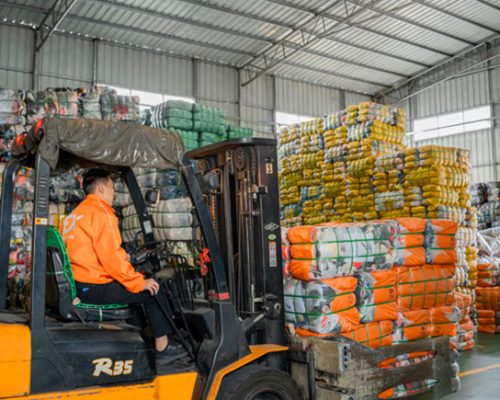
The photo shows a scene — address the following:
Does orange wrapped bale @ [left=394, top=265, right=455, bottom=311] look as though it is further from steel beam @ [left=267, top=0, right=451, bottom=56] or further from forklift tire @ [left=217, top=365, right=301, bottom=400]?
steel beam @ [left=267, top=0, right=451, bottom=56]

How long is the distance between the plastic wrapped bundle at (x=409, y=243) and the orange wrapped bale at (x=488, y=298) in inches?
186

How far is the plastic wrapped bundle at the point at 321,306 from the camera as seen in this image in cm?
456

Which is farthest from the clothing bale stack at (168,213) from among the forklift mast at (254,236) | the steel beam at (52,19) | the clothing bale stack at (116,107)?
the steel beam at (52,19)

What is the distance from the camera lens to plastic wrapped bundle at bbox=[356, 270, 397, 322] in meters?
5.02

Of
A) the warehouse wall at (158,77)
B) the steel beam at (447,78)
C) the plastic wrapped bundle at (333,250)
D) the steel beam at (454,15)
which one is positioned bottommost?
the plastic wrapped bundle at (333,250)

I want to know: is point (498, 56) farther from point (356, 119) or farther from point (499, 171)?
point (356, 119)

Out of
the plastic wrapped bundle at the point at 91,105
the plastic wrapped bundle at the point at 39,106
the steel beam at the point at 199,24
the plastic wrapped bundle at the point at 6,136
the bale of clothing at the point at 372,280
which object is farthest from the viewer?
the steel beam at the point at 199,24

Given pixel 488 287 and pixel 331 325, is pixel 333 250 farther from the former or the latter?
pixel 488 287

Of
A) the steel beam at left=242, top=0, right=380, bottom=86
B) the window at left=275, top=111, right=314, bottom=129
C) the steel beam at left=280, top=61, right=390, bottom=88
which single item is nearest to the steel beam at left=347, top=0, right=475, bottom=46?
the steel beam at left=242, top=0, right=380, bottom=86

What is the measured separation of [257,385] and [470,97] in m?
18.2

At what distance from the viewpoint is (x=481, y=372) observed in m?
6.61

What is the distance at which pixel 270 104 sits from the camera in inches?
738

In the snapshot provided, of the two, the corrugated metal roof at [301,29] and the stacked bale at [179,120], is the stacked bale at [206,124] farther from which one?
the corrugated metal roof at [301,29]

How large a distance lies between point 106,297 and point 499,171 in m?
17.9
